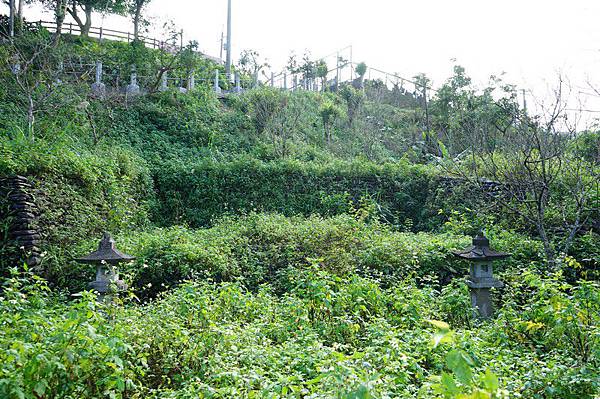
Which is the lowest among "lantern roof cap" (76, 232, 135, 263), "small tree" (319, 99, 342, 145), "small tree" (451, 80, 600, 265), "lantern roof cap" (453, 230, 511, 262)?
"lantern roof cap" (76, 232, 135, 263)

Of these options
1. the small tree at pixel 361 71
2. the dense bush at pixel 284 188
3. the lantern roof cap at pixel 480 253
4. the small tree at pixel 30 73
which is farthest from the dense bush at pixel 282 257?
the small tree at pixel 361 71

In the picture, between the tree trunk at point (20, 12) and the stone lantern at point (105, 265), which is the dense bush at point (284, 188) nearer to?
the stone lantern at point (105, 265)

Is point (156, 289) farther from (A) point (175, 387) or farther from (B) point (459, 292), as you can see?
(B) point (459, 292)

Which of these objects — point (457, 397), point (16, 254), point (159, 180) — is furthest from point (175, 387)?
point (159, 180)

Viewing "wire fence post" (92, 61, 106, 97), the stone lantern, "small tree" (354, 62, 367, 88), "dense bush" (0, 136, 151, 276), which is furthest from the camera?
"small tree" (354, 62, 367, 88)

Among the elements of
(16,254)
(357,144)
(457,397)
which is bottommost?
(16,254)

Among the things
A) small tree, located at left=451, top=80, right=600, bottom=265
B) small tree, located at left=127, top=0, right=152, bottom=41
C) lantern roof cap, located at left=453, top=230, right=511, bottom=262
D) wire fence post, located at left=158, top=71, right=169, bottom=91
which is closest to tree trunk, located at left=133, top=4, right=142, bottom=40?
small tree, located at left=127, top=0, right=152, bottom=41

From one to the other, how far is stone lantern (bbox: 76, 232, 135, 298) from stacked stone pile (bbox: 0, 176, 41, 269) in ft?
7.71

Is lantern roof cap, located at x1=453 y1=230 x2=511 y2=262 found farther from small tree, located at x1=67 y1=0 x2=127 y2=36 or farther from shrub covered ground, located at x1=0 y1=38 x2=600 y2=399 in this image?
small tree, located at x1=67 y1=0 x2=127 y2=36

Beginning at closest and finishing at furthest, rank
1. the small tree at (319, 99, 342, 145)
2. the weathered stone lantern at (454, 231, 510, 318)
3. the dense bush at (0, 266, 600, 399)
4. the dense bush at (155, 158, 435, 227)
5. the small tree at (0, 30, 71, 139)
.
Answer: the dense bush at (0, 266, 600, 399) → the weathered stone lantern at (454, 231, 510, 318) → the small tree at (0, 30, 71, 139) → the dense bush at (155, 158, 435, 227) → the small tree at (319, 99, 342, 145)

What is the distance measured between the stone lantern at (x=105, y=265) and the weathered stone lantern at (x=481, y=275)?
4.08m

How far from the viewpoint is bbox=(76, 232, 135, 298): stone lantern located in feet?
18.0

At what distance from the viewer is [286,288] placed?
7.47 meters

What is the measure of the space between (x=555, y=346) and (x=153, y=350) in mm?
3403
